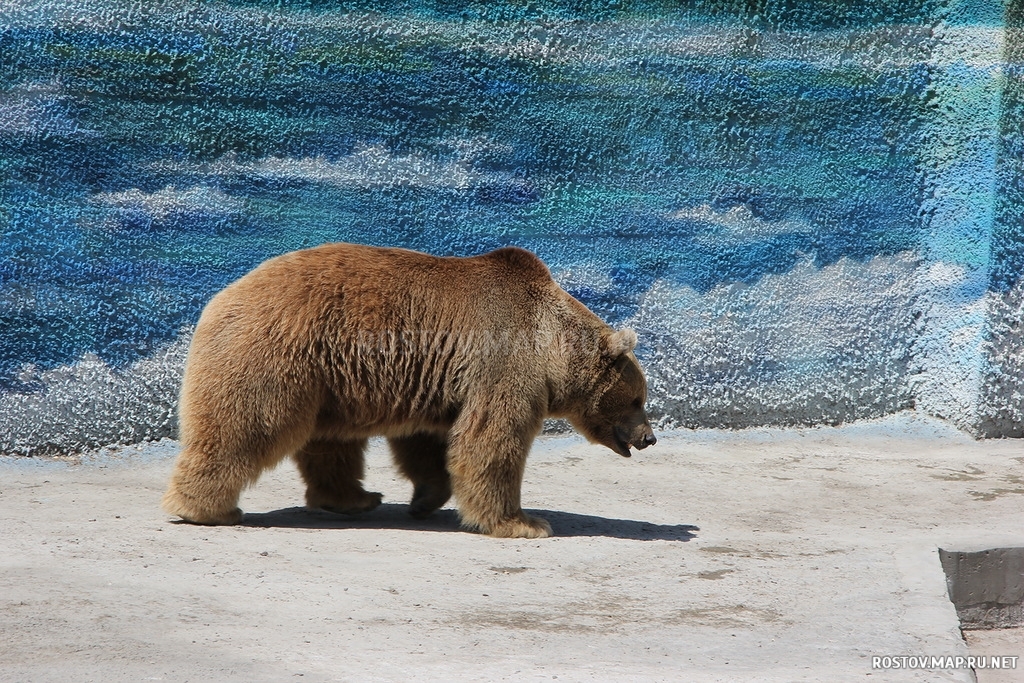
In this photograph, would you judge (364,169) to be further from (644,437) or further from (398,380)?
(644,437)

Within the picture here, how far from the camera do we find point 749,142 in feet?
25.8

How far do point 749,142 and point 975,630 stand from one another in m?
3.62

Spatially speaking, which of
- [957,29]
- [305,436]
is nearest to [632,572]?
[305,436]

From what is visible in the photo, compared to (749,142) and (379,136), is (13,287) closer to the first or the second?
(379,136)

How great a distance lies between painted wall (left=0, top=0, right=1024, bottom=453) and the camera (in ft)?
22.0

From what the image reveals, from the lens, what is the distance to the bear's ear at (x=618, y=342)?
18.7 ft

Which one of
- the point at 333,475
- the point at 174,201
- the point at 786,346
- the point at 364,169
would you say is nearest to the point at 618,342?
the point at 333,475

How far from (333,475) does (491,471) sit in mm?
877

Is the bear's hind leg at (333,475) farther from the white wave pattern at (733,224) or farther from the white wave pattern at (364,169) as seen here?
the white wave pattern at (733,224)

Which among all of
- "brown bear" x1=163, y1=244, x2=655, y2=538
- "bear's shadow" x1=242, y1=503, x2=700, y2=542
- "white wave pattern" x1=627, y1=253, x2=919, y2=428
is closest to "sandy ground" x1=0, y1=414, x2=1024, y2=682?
"bear's shadow" x1=242, y1=503, x2=700, y2=542

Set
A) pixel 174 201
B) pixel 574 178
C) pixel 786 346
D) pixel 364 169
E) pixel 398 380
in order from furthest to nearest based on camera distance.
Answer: pixel 786 346 < pixel 574 178 < pixel 364 169 < pixel 174 201 < pixel 398 380

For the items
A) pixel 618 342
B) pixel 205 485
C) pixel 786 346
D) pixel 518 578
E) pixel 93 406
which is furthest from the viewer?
pixel 786 346

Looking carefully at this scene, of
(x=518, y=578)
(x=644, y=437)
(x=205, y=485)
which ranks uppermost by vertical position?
(x=644, y=437)

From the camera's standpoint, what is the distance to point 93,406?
675cm
